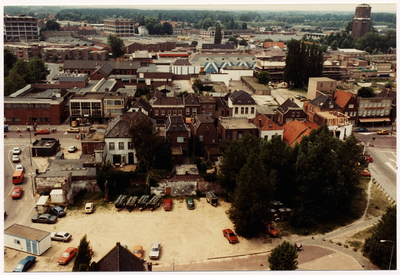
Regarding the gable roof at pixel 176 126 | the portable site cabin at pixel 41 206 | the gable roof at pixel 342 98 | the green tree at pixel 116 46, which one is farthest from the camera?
the green tree at pixel 116 46

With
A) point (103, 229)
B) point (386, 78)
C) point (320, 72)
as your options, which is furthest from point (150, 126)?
point (386, 78)

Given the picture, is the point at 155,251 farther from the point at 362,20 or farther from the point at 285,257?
the point at 362,20

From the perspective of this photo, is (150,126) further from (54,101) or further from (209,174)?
(54,101)

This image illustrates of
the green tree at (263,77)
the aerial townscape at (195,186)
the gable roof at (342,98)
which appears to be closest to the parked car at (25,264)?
the aerial townscape at (195,186)

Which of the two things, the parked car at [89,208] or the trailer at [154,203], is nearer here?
the parked car at [89,208]

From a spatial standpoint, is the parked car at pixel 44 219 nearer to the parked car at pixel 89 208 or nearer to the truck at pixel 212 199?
the parked car at pixel 89 208

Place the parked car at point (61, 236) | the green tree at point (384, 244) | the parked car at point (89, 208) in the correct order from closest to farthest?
1. the green tree at point (384, 244)
2. the parked car at point (61, 236)
3. the parked car at point (89, 208)

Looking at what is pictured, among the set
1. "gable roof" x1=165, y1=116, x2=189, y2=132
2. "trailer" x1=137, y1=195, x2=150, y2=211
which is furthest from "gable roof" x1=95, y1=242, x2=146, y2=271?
"gable roof" x1=165, y1=116, x2=189, y2=132

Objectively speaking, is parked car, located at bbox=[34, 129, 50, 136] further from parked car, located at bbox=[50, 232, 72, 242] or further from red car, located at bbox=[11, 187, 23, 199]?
parked car, located at bbox=[50, 232, 72, 242]
